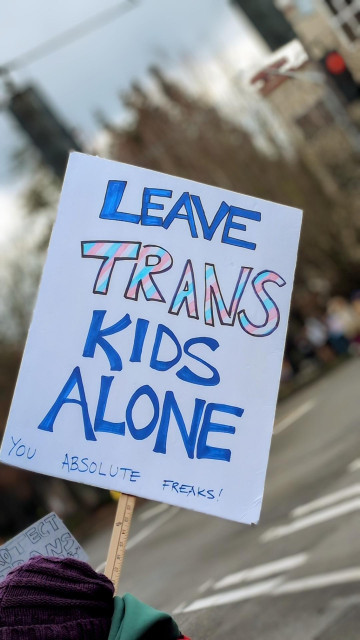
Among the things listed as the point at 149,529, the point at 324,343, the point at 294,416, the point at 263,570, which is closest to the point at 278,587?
the point at 263,570

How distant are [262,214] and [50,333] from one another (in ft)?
2.90

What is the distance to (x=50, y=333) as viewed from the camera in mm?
3844

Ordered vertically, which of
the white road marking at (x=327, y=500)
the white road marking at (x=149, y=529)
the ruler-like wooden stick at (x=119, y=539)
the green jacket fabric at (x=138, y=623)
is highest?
the green jacket fabric at (x=138, y=623)

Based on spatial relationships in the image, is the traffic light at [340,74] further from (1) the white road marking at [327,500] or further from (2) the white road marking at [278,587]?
(2) the white road marking at [278,587]

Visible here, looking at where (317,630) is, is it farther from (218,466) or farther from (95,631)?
(95,631)

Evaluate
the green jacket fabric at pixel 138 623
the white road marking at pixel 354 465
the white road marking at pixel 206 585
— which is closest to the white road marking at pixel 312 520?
the white road marking at pixel 206 585

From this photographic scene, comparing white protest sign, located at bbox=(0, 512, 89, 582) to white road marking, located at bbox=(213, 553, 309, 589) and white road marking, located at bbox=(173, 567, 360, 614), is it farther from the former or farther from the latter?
white road marking, located at bbox=(213, 553, 309, 589)

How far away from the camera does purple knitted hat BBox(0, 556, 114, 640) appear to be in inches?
107

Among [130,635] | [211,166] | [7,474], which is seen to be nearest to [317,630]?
[130,635]

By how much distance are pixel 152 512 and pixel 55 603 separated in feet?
53.2

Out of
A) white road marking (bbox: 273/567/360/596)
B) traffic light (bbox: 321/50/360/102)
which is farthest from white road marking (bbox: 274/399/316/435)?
white road marking (bbox: 273/567/360/596)

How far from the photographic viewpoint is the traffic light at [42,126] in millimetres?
12227

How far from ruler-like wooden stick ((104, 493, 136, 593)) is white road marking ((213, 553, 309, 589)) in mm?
5976

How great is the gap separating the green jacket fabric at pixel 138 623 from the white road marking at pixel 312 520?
7.95m
